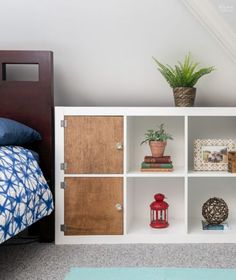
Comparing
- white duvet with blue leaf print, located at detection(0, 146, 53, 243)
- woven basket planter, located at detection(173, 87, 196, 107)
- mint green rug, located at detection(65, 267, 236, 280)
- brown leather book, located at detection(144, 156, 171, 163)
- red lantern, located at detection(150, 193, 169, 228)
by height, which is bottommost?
mint green rug, located at detection(65, 267, 236, 280)

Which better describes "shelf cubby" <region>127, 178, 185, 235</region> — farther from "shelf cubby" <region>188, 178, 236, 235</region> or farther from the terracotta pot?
the terracotta pot

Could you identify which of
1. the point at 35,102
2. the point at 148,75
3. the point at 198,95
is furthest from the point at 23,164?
the point at 198,95

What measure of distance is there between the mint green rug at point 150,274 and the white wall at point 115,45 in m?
0.96

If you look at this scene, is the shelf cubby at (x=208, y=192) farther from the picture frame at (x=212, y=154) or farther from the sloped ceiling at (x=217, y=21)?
the sloped ceiling at (x=217, y=21)

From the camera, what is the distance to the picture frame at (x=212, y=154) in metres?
1.95

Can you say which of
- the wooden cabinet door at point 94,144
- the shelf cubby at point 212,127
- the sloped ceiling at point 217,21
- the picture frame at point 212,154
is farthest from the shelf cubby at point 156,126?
the sloped ceiling at point 217,21

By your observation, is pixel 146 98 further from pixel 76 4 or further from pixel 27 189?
pixel 27 189

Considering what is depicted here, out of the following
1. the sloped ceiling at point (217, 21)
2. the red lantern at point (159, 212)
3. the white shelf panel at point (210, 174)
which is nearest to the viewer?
the white shelf panel at point (210, 174)

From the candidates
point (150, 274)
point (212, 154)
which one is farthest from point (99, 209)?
point (212, 154)

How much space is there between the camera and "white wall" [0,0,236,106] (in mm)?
2117

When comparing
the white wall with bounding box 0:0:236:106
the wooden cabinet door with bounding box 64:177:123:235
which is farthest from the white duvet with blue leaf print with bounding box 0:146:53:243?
the white wall with bounding box 0:0:236:106

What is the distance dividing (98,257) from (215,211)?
634 mm

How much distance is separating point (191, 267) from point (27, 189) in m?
0.70

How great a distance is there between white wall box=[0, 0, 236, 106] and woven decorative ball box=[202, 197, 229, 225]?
55cm
